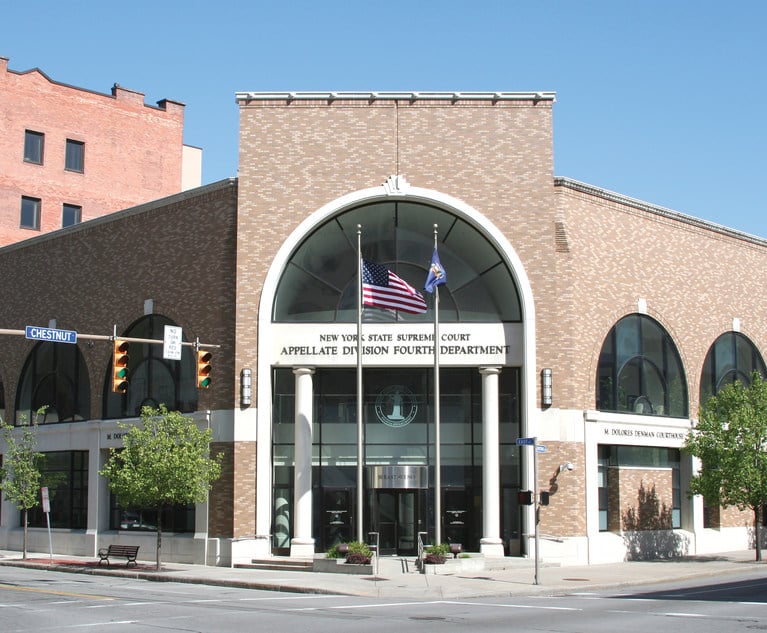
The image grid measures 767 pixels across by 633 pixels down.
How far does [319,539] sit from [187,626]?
17144 mm

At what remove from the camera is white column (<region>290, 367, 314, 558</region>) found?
34.2m

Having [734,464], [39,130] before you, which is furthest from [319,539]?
[39,130]

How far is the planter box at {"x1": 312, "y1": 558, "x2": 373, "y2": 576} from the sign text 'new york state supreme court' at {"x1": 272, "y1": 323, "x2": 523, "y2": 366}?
22.1 feet

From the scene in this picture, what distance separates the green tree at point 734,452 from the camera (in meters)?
36.6

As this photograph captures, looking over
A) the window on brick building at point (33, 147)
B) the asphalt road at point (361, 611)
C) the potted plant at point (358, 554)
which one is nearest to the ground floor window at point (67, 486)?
the asphalt road at point (361, 611)

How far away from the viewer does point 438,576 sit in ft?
101

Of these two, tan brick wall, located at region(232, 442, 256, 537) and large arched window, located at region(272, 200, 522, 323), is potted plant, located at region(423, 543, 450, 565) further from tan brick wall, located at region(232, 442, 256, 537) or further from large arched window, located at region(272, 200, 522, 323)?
large arched window, located at region(272, 200, 522, 323)

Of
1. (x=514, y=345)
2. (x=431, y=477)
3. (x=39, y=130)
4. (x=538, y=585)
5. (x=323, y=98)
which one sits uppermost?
(x=39, y=130)

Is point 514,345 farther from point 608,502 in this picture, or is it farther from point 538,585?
point 538,585

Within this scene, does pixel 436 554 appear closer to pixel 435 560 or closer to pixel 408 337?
pixel 435 560

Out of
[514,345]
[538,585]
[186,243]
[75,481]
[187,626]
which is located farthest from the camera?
[75,481]

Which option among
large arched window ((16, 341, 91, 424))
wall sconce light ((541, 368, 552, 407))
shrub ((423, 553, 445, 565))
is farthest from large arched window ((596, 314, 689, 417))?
large arched window ((16, 341, 91, 424))

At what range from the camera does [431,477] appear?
118ft

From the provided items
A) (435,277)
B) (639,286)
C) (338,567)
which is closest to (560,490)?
(338,567)
